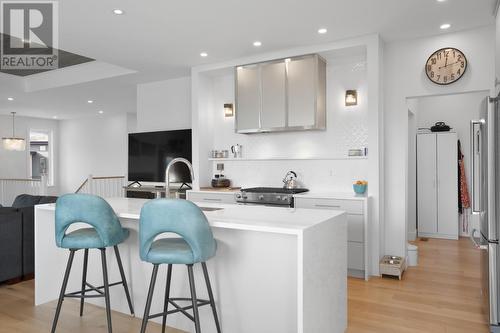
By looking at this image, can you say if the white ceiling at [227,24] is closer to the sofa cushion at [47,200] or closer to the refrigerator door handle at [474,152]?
the refrigerator door handle at [474,152]

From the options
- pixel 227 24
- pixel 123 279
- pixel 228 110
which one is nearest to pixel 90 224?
pixel 123 279

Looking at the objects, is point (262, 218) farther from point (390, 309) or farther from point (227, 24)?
point (227, 24)

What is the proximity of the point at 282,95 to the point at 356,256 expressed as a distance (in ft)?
7.39

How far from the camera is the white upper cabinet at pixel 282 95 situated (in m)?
4.84

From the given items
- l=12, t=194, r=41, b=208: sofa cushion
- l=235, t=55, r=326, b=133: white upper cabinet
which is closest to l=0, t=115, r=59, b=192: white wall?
l=12, t=194, r=41, b=208: sofa cushion

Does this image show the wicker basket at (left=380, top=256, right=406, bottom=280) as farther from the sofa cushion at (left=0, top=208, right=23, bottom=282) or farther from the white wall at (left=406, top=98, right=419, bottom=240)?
the sofa cushion at (left=0, top=208, right=23, bottom=282)

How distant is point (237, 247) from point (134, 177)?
4.67m

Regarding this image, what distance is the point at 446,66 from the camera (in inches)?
173

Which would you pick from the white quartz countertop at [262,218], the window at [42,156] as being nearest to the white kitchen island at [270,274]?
the white quartz countertop at [262,218]

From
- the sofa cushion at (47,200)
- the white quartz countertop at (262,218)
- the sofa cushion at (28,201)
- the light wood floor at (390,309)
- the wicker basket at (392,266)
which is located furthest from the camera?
the sofa cushion at (28,201)

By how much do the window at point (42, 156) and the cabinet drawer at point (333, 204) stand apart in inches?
416

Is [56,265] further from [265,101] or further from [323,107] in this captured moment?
[323,107]

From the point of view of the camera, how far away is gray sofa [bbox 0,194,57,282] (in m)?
3.88

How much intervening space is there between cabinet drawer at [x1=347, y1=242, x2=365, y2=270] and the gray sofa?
11.8 feet
